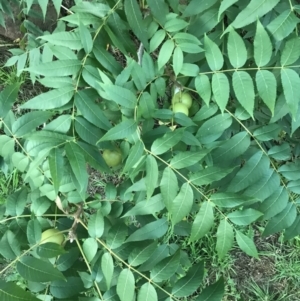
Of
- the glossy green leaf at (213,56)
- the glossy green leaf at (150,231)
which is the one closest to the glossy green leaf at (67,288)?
the glossy green leaf at (150,231)

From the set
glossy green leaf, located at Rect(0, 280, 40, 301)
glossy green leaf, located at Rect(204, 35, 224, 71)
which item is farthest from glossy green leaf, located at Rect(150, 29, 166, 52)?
glossy green leaf, located at Rect(0, 280, 40, 301)

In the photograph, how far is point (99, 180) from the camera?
2.51 m

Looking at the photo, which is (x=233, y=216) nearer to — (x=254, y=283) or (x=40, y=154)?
(x=40, y=154)

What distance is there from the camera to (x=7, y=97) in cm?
131

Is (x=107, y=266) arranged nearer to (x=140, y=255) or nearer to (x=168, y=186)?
(x=140, y=255)

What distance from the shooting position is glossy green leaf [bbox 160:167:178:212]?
1.16 m

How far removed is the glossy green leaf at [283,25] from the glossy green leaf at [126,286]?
842 mm

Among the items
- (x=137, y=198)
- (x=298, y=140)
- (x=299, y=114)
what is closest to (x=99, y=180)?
(x=137, y=198)

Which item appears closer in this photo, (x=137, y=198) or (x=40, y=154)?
(x=40, y=154)

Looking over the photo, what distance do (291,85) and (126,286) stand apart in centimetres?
77

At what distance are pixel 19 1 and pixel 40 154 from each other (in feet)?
4.08

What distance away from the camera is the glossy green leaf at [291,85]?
116cm

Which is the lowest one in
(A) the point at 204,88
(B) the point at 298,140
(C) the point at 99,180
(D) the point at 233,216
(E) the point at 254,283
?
(E) the point at 254,283

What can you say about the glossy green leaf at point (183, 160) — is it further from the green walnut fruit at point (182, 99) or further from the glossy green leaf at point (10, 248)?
the glossy green leaf at point (10, 248)
